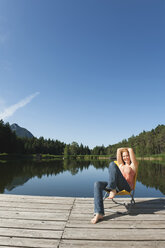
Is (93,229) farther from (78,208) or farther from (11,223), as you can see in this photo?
(11,223)

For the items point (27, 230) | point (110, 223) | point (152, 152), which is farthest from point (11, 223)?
point (152, 152)

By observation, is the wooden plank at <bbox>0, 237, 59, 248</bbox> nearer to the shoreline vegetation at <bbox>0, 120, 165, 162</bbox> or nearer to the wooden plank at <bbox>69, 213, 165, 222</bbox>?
the wooden plank at <bbox>69, 213, 165, 222</bbox>

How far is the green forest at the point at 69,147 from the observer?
226 ft

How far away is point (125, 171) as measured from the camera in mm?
3936

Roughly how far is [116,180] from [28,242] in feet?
7.33

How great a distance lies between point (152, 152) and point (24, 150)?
71315mm

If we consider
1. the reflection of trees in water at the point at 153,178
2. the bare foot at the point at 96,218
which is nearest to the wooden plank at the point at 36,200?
the bare foot at the point at 96,218

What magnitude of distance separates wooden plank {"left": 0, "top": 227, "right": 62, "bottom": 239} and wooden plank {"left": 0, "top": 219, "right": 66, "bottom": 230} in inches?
4.8

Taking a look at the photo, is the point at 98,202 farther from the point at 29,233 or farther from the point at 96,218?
the point at 29,233

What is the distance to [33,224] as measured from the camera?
3.02 meters

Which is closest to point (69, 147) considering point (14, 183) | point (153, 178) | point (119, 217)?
point (153, 178)

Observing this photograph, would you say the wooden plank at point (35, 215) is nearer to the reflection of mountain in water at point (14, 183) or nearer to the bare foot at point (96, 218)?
the bare foot at point (96, 218)

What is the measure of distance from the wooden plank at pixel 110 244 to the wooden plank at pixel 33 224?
0.51m

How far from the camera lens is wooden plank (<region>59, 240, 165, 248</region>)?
7.66 feet
